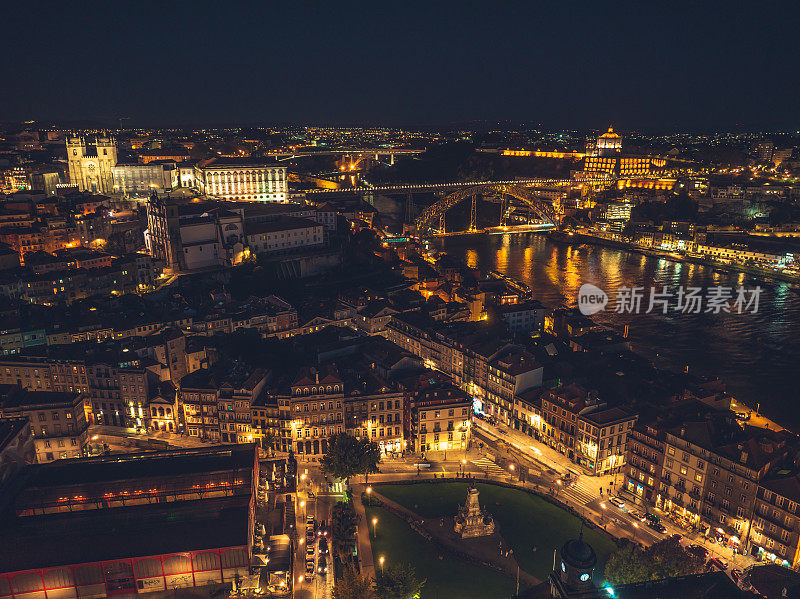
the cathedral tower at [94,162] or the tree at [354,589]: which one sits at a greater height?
the cathedral tower at [94,162]

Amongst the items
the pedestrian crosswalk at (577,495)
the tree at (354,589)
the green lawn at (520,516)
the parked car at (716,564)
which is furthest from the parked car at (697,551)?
the tree at (354,589)

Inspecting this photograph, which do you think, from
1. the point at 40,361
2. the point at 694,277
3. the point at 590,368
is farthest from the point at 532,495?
the point at 694,277

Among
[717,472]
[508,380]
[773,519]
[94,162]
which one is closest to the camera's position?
[773,519]

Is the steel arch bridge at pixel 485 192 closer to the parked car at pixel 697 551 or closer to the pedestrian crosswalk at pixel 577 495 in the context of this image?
the pedestrian crosswalk at pixel 577 495

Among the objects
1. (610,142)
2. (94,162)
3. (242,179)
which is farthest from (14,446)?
(610,142)

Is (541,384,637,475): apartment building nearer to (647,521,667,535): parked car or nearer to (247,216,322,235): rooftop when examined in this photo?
(647,521,667,535): parked car

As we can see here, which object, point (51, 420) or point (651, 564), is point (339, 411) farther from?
point (651, 564)
